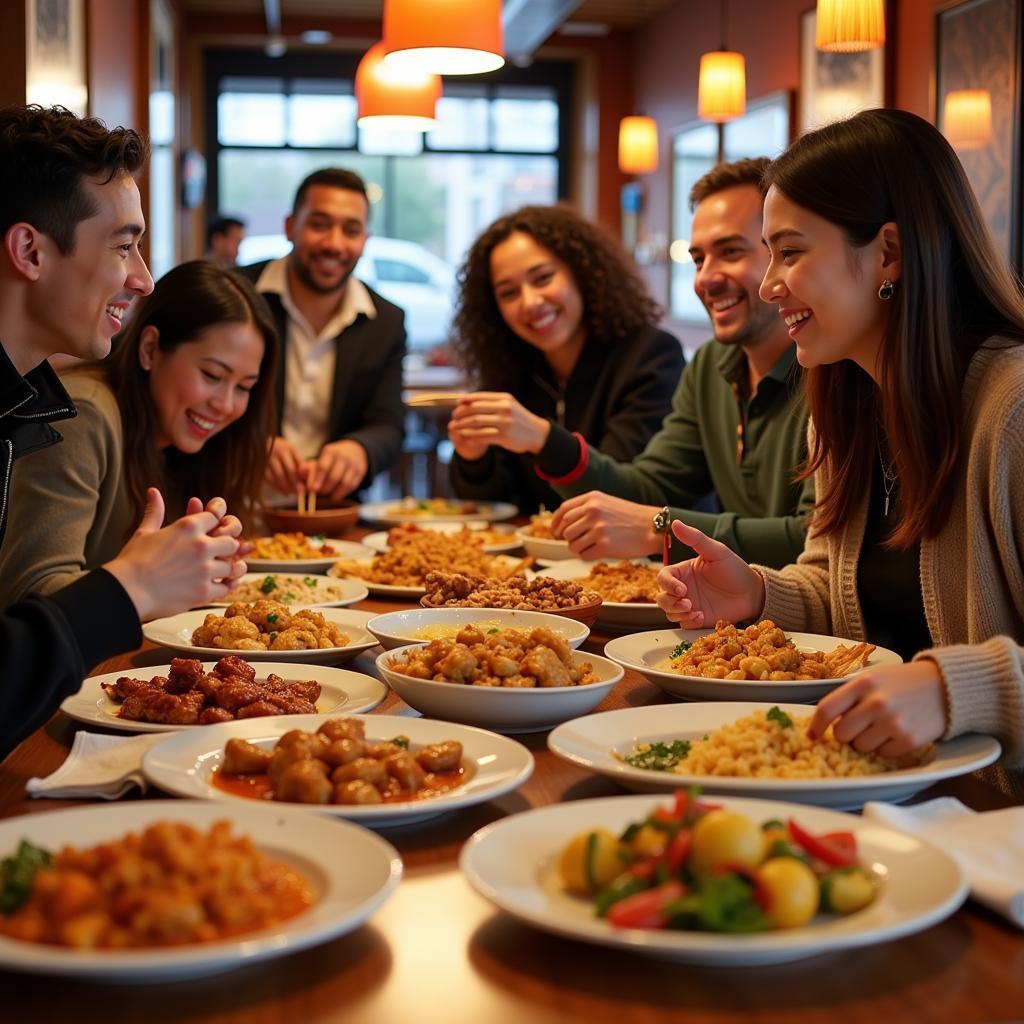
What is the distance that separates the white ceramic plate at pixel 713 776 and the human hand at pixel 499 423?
1673mm

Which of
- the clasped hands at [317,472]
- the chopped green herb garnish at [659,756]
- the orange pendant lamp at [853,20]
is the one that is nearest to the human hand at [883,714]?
the chopped green herb garnish at [659,756]

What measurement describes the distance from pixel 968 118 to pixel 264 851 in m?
5.48

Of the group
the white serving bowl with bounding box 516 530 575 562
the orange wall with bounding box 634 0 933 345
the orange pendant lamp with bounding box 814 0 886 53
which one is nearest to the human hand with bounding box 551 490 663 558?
the white serving bowl with bounding box 516 530 575 562

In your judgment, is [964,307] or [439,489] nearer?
[964,307]

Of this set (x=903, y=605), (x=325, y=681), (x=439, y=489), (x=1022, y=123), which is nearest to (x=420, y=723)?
(x=325, y=681)

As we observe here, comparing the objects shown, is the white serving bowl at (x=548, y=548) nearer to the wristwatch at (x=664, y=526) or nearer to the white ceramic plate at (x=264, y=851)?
the wristwatch at (x=664, y=526)

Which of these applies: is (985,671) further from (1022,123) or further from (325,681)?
(1022,123)

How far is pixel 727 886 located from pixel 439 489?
7545 millimetres

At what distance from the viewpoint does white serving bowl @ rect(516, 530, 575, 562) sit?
306 cm

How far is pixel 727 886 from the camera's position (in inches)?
40.1

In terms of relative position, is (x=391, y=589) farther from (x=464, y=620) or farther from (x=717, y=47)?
(x=717, y=47)

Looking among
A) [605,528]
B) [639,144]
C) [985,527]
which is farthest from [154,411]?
[639,144]

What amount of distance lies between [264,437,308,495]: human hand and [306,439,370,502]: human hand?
30mm

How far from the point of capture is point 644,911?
3.37 ft
